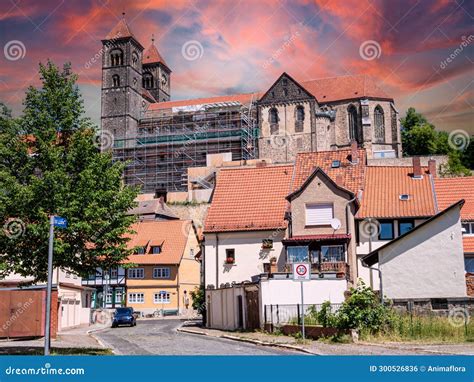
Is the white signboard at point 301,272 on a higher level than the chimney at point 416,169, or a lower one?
lower

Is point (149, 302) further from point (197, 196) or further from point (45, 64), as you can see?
point (45, 64)

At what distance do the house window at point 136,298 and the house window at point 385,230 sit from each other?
78.7 ft

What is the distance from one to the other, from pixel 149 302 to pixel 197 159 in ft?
85.3

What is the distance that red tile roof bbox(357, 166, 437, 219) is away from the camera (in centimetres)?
2489

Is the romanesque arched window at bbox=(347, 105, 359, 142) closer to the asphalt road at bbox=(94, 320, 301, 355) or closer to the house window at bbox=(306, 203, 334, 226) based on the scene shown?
the house window at bbox=(306, 203, 334, 226)

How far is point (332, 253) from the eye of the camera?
78.1ft

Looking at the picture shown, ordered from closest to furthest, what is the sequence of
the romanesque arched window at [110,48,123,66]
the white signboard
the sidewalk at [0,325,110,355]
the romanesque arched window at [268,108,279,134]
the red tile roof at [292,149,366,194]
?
the sidewalk at [0,325,110,355] → the white signboard → the romanesque arched window at [110,48,123,66] → the red tile roof at [292,149,366,194] → the romanesque arched window at [268,108,279,134]

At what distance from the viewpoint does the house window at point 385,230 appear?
25016mm

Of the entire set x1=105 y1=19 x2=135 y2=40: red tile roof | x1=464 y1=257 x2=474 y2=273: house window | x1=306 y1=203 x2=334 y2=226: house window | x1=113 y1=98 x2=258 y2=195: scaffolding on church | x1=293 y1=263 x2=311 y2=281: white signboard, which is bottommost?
x1=293 y1=263 x2=311 y2=281: white signboard

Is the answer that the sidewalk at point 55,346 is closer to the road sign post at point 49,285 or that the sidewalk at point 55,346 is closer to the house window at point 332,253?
the road sign post at point 49,285

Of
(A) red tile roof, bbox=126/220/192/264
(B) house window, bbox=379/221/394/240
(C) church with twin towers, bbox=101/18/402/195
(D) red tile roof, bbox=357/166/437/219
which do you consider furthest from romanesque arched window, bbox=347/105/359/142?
(B) house window, bbox=379/221/394/240

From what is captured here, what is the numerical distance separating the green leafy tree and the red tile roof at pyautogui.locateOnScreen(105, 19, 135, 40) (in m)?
1.42

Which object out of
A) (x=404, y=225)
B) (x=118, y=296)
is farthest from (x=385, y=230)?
(x=118, y=296)

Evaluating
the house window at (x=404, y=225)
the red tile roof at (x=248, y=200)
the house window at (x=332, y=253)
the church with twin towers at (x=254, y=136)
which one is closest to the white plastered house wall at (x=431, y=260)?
the house window at (x=332, y=253)
